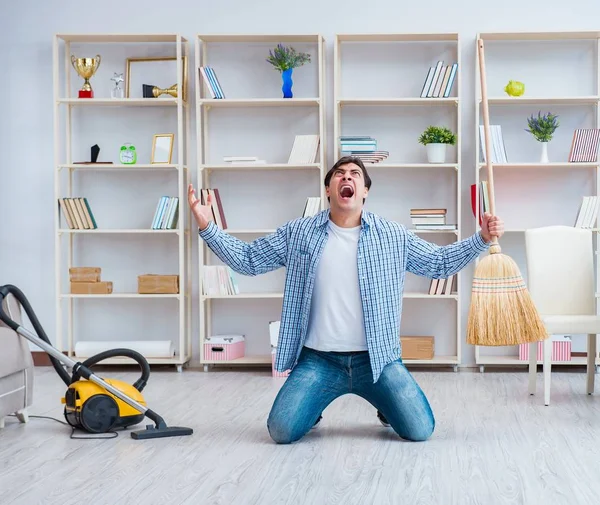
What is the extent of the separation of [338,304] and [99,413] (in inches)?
42.3

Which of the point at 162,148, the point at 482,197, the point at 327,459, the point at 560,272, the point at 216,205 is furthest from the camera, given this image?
the point at 162,148

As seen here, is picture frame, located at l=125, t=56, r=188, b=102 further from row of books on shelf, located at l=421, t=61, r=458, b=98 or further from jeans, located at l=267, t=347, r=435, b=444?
jeans, located at l=267, t=347, r=435, b=444

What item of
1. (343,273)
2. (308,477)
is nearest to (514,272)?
(343,273)

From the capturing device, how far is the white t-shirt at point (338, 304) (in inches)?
139

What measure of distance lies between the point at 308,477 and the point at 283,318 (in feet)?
2.68

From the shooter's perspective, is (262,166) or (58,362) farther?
(262,166)

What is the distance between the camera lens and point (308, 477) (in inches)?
115

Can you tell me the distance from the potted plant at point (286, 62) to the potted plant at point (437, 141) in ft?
2.97

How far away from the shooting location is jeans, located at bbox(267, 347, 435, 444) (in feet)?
11.3

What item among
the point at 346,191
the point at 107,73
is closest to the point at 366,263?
the point at 346,191

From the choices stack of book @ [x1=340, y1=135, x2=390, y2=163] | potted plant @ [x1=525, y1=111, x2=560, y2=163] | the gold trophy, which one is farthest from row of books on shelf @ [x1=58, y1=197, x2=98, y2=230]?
potted plant @ [x1=525, y1=111, x2=560, y2=163]

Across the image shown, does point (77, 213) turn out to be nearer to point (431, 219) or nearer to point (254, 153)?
point (254, 153)

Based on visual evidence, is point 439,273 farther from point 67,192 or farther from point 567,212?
point 67,192

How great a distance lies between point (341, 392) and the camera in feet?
11.7
